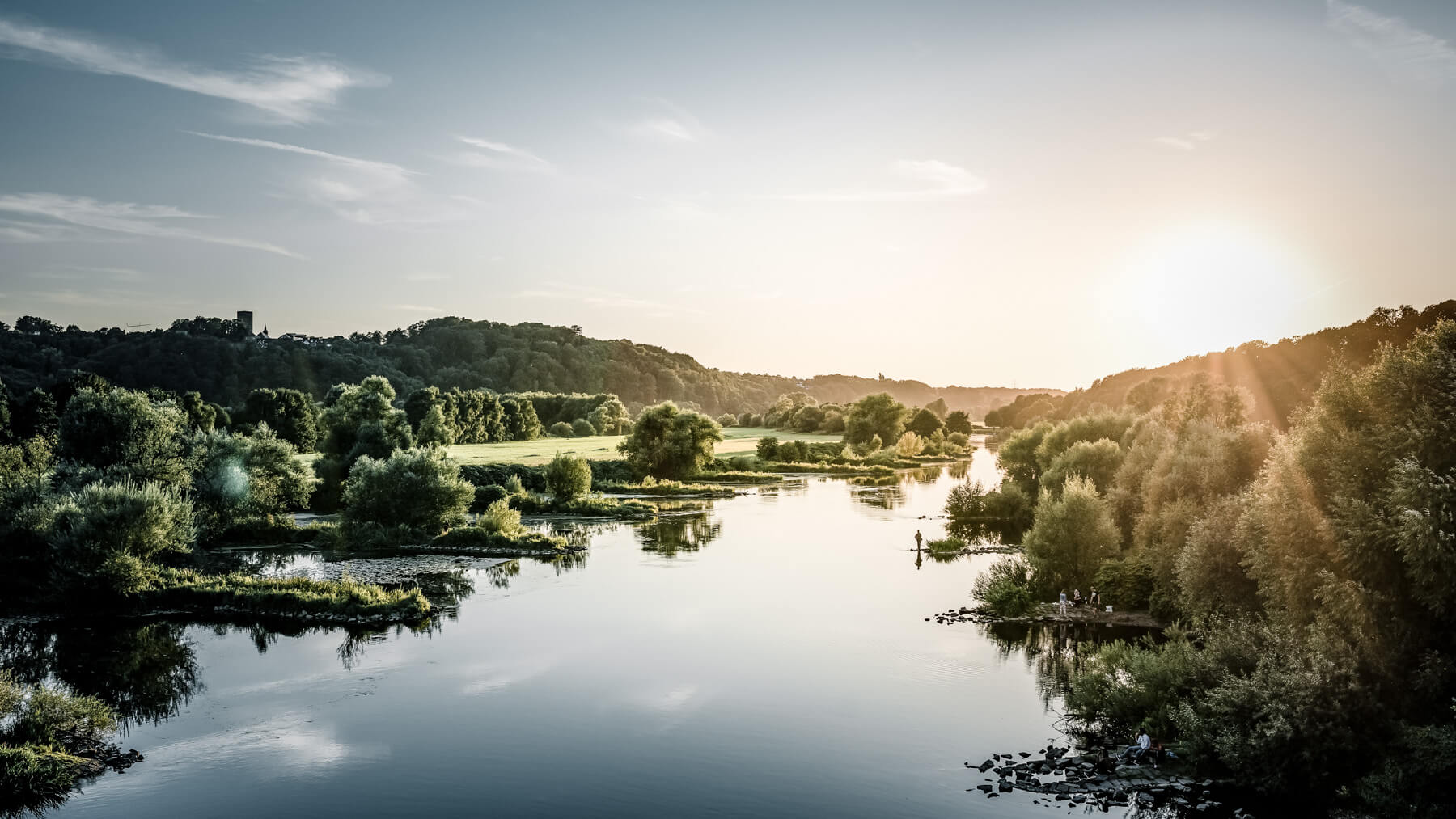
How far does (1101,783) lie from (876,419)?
12830cm

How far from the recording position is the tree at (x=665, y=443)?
9631cm

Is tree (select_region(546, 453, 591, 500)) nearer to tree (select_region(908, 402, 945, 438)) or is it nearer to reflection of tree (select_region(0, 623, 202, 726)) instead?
reflection of tree (select_region(0, 623, 202, 726))

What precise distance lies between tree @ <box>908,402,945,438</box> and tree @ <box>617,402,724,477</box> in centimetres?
6980

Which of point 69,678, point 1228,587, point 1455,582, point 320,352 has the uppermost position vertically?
→ point 320,352

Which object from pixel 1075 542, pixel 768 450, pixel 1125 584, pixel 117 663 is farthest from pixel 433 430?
pixel 1125 584

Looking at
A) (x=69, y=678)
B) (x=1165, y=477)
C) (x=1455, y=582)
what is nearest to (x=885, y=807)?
(x=1455, y=582)

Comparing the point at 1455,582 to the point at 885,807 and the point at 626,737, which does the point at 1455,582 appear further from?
the point at 626,737

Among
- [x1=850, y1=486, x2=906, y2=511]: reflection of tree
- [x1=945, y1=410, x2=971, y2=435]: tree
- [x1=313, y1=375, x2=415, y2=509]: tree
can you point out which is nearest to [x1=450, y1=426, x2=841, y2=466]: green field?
[x1=313, y1=375, x2=415, y2=509]: tree

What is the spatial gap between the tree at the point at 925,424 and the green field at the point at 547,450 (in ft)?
46.2

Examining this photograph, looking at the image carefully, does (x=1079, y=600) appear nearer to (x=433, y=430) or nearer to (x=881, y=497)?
(x=881, y=497)

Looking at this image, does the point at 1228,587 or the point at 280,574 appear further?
the point at 280,574

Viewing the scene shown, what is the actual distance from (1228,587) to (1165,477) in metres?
11.8

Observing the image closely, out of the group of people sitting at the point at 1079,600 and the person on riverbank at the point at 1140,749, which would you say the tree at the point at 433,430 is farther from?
the person on riverbank at the point at 1140,749

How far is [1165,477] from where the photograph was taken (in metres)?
39.8
